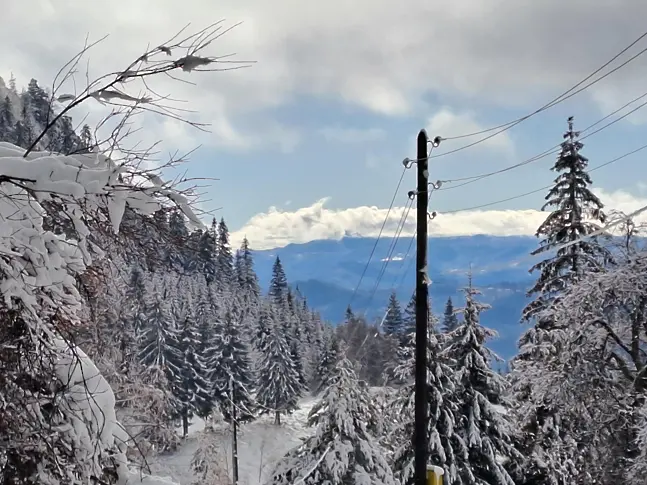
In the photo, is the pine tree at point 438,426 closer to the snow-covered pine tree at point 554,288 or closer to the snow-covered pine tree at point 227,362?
the snow-covered pine tree at point 554,288

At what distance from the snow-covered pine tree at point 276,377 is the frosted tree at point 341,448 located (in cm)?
3664

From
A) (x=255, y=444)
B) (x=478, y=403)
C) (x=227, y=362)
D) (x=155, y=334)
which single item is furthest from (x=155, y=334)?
(x=478, y=403)

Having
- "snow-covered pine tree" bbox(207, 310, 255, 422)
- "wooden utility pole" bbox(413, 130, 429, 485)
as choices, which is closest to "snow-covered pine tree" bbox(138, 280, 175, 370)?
"snow-covered pine tree" bbox(207, 310, 255, 422)

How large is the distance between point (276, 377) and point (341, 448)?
3804 cm

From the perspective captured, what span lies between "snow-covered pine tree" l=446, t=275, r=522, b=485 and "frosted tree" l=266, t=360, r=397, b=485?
11.4ft

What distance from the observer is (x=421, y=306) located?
6977mm


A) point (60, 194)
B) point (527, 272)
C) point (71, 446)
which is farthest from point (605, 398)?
point (60, 194)

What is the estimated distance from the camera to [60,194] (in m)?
2.35

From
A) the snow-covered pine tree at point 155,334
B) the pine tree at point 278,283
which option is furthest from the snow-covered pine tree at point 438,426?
the pine tree at point 278,283

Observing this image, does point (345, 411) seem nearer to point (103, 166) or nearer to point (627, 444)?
point (627, 444)

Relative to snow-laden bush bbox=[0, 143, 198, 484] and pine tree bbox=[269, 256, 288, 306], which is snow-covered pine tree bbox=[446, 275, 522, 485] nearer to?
snow-laden bush bbox=[0, 143, 198, 484]

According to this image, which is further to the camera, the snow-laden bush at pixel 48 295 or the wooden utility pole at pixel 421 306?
the wooden utility pole at pixel 421 306

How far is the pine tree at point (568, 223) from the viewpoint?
1594 cm

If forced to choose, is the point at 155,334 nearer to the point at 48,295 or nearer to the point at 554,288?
the point at 554,288
